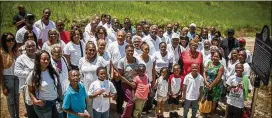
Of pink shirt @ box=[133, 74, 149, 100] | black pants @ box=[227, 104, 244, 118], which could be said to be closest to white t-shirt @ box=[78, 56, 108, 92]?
pink shirt @ box=[133, 74, 149, 100]

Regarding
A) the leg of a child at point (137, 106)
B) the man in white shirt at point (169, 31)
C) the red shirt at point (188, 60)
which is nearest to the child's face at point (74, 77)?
the leg of a child at point (137, 106)

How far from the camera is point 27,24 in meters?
7.50

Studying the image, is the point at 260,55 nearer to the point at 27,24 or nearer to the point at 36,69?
the point at 36,69

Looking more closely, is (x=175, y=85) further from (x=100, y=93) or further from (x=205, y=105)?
(x=100, y=93)

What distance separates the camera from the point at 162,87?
7.31 metres

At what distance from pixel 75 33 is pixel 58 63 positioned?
52.9 inches

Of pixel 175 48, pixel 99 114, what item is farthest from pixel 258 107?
pixel 99 114

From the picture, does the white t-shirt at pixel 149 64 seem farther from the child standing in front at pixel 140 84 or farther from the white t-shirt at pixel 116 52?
the white t-shirt at pixel 116 52

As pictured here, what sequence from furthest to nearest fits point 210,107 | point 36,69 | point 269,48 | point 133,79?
point 210,107, point 133,79, point 269,48, point 36,69

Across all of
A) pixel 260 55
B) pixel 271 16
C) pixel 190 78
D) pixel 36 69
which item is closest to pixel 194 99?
pixel 190 78

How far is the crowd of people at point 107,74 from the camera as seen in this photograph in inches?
201

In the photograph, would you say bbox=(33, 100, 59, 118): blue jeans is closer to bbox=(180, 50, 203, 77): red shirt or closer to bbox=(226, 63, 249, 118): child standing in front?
bbox=(180, 50, 203, 77): red shirt

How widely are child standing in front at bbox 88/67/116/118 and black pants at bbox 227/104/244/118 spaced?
2677mm

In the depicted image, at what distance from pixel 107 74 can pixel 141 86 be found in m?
0.83
